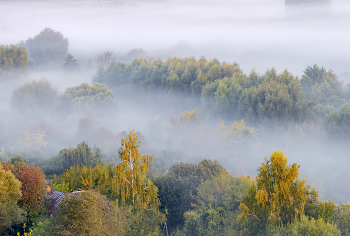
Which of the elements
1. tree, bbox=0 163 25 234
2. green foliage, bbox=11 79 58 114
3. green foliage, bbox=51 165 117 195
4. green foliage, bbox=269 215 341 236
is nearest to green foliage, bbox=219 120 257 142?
green foliage, bbox=51 165 117 195

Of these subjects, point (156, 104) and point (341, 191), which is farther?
point (156, 104)

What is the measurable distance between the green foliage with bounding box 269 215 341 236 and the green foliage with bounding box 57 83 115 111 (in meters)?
48.1

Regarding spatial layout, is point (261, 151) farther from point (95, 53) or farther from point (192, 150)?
point (95, 53)

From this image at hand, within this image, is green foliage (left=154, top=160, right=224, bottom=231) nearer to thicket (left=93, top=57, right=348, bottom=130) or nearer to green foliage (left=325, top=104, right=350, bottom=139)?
green foliage (left=325, top=104, right=350, bottom=139)

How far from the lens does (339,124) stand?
36.9 meters

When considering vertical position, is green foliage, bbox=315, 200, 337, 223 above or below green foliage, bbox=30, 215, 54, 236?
above

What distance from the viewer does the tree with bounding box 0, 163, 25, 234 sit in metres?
16.2

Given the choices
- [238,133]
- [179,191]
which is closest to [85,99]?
[238,133]

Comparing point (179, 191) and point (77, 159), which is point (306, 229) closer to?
point (179, 191)

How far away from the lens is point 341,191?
92.5 ft

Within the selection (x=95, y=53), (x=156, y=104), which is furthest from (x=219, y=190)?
(x=95, y=53)

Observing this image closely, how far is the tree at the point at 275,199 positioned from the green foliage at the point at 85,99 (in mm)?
46522

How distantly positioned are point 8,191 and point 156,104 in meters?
51.0

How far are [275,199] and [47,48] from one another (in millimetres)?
131976
